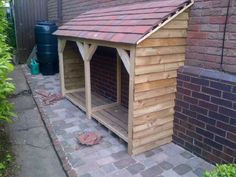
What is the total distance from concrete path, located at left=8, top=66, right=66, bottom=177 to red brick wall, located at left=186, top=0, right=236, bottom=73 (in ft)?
7.10

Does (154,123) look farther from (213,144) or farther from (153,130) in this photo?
(213,144)

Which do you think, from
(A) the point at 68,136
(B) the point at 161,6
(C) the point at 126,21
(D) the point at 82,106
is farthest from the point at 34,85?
(B) the point at 161,6

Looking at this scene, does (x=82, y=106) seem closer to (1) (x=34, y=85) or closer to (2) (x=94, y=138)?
(2) (x=94, y=138)

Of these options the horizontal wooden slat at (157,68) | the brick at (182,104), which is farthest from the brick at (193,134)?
the horizontal wooden slat at (157,68)

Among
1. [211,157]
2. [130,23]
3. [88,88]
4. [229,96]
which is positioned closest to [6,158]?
[88,88]

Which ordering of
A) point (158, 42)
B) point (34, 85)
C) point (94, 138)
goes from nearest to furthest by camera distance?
point (158, 42) → point (94, 138) → point (34, 85)

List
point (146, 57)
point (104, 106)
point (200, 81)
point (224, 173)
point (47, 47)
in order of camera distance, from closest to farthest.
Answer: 1. point (224, 173)
2. point (146, 57)
3. point (200, 81)
4. point (104, 106)
5. point (47, 47)

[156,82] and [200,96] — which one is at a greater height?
[156,82]

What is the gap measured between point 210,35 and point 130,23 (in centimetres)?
100

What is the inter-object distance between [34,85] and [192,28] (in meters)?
4.63

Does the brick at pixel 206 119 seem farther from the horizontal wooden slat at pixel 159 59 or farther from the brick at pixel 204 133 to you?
the horizontal wooden slat at pixel 159 59

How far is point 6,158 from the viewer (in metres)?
3.19

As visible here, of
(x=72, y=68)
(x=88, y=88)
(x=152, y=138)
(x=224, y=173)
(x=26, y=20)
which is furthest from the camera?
(x=26, y=20)

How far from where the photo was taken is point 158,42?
3.02 metres
